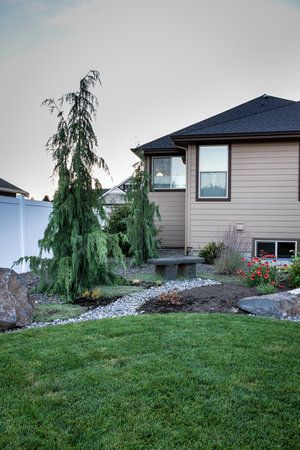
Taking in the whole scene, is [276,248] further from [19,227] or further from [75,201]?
[19,227]

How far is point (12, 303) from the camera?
16.0 ft

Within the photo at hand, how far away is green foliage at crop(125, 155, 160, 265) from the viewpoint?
34.4ft

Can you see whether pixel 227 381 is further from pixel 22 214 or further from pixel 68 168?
pixel 22 214

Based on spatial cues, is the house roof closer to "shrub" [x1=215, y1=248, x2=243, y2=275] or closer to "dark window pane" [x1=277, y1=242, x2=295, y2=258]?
"dark window pane" [x1=277, y1=242, x2=295, y2=258]

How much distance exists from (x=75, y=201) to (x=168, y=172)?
813 centimetres

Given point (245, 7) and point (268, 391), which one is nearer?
point (268, 391)

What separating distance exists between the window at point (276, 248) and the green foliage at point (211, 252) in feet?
4.66

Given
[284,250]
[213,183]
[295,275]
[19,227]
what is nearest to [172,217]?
[213,183]

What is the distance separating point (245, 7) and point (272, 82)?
487 cm

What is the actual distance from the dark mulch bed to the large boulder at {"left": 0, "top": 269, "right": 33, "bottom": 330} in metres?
1.57

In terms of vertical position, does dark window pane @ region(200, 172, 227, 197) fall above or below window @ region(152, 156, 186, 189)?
below

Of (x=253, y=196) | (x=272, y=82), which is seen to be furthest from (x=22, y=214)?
(x=272, y=82)

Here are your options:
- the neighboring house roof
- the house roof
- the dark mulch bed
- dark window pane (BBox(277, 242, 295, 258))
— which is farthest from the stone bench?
the neighboring house roof

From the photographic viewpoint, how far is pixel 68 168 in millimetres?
6609
